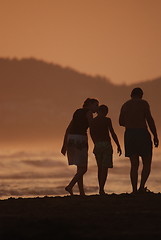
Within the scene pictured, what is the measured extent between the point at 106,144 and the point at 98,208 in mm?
3579

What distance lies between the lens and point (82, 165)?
56.2 feet

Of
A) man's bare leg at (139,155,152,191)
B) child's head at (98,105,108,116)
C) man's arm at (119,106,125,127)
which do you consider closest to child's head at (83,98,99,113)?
child's head at (98,105,108,116)

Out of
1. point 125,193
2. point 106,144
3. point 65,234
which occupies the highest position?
point 106,144

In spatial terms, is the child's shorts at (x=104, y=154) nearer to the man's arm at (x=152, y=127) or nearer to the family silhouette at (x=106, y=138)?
the family silhouette at (x=106, y=138)

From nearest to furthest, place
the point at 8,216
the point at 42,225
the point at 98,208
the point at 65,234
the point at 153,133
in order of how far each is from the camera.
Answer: the point at 65,234, the point at 42,225, the point at 8,216, the point at 98,208, the point at 153,133

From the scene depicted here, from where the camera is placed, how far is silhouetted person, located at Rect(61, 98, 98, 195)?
17.2 meters

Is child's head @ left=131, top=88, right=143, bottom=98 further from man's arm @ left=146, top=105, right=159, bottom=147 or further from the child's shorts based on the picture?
the child's shorts

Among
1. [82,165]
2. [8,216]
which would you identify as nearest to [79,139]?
[82,165]

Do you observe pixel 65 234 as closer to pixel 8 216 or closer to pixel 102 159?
pixel 8 216

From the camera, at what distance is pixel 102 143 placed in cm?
1770

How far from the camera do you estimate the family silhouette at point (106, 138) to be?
17.0 m

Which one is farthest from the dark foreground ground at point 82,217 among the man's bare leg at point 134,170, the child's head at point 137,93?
the child's head at point 137,93

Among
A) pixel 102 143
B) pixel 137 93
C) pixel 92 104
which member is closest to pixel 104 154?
pixel 102 143

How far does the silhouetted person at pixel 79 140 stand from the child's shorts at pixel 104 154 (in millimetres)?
487
